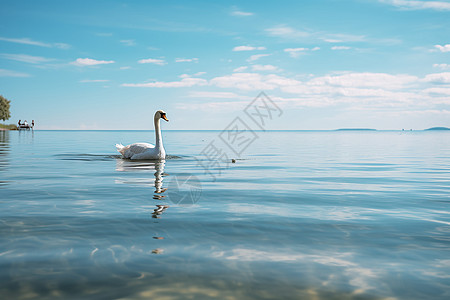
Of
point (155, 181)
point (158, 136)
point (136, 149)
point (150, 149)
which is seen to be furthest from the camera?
point (136, 149)

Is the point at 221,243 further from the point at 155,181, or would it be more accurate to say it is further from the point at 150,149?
the point at 150,149

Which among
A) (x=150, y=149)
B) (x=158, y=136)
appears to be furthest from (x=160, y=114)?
(x=150, y=149)

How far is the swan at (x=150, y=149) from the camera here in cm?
2162

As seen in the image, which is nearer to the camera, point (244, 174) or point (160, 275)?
point (160, 275)

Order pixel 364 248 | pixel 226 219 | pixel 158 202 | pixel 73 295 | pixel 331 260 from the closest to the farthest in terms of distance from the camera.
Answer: pixel 73 295
pixel 331 260
pixel 364 248
pixel 226 219
pixel 158 202

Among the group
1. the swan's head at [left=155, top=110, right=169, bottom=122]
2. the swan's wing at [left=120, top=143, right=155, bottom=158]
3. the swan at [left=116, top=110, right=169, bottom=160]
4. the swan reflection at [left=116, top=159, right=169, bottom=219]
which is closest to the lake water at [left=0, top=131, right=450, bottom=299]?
the swan reflection at [left=116, top=159, right=169, bottom=219]

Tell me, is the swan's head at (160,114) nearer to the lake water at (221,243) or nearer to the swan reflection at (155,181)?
the swan reflection at (155,181)

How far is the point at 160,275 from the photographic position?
488 cm

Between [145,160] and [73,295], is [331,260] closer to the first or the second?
[73,295]

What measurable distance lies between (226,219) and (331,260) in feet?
9.60

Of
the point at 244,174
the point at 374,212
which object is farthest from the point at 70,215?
the point at 244,174

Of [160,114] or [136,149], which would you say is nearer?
[136,149]

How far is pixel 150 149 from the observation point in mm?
21906

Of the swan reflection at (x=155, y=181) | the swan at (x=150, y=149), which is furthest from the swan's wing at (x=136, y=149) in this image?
the swan reflection at (x=155, y=181)
